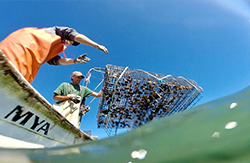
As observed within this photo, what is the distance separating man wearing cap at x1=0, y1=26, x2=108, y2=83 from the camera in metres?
0.79

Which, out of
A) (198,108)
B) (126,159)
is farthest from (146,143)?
(198,108)

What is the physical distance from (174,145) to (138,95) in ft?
12.3

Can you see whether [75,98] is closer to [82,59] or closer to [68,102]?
[68,102]

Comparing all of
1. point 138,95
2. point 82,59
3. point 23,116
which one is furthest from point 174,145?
point 138,95

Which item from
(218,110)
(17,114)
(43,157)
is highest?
(17,114)

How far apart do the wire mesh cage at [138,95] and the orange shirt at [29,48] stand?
8.67ft

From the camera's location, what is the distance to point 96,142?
261 mm

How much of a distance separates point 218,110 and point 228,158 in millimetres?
125

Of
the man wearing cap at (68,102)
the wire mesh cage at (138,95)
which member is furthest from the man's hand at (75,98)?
the wire mesh cage at (138,95)

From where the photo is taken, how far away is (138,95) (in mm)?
3984

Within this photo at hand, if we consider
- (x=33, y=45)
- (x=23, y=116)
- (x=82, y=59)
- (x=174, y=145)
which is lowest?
(x=174, y=145)

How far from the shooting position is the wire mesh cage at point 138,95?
3.75 metres

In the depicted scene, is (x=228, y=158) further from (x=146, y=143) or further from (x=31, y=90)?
(x=31, y=90)

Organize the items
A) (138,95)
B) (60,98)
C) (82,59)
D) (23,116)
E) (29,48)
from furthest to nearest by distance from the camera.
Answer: (138,95) → (82,59) → (60,98) → (29,48) → (23,116)
